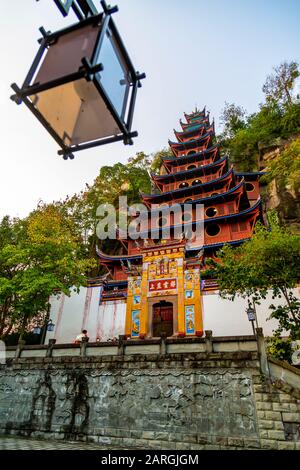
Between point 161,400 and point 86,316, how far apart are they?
9.26 metres

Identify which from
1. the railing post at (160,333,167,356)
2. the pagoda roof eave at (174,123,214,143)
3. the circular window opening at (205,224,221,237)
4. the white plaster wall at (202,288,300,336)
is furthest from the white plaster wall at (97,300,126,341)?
the pagoda roof eave at (174,123,214,143)

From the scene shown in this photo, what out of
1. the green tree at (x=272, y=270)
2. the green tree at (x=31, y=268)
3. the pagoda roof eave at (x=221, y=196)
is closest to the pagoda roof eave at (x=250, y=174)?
the pagoda roof eave at (x=221, y=196)

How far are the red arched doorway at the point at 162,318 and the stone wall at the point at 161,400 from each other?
201 inches

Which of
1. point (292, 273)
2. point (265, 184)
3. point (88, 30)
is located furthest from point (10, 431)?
point (265, 184)

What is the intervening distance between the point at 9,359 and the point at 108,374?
14.4 ft

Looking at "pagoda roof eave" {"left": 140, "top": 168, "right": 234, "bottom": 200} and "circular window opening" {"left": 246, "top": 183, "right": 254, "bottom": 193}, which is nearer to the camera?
"pagoda roof eave" {"left": 140, "top": 168, "right": 234, "bottom": 200}

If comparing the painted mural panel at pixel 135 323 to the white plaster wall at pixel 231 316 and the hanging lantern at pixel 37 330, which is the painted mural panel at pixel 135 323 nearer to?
the white plaster wall at pixel 231 316

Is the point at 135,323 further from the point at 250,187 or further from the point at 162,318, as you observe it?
the point at 250,187

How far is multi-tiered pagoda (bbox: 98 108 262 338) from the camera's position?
48.3 ft

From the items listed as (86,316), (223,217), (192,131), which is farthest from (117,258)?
(192,131)

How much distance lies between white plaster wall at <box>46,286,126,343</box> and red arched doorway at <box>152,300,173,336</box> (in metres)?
1.97

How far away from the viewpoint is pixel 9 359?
1117 centimetres

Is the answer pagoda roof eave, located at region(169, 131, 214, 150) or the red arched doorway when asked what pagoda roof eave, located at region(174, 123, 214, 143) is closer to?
pagoda roof eave, located at region(169, 131, 214, 150)

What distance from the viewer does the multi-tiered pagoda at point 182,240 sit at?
14.7 meters
